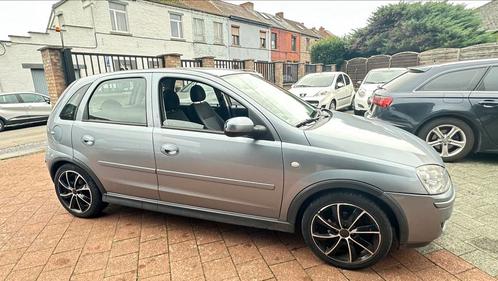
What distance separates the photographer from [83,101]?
3.01 m

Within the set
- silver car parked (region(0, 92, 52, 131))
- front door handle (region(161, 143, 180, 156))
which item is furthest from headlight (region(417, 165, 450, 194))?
silver car parked (region(0, 92, 52, 131))

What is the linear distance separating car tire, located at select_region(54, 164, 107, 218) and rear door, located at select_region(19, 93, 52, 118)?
10.1 metres

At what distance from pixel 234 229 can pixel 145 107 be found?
1518mm

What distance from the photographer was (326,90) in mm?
8383

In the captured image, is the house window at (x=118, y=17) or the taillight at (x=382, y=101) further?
the house window at (x=118, y=17)

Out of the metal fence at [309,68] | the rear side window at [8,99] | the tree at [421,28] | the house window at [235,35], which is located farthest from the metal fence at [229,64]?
the house window at [235,35]

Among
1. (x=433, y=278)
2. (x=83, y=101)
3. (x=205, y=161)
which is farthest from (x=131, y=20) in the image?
(x=433, y=278)

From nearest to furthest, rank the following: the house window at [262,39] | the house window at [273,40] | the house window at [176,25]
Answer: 1. the house window at [176,25]
2. the house window at [262,39]
3. the house window at [273,40]

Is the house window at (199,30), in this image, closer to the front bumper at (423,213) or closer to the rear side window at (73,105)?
the rear side window at (73,105)

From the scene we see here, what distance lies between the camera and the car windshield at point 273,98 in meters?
2.46

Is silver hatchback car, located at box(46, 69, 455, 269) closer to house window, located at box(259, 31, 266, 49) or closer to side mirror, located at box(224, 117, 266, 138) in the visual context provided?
side mirror, located at box(224, 117, 266, 138)

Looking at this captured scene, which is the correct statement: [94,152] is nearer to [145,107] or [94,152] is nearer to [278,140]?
[145,107]

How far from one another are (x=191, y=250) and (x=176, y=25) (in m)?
20.2

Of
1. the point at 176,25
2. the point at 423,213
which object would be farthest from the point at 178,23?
the point at 423,213
